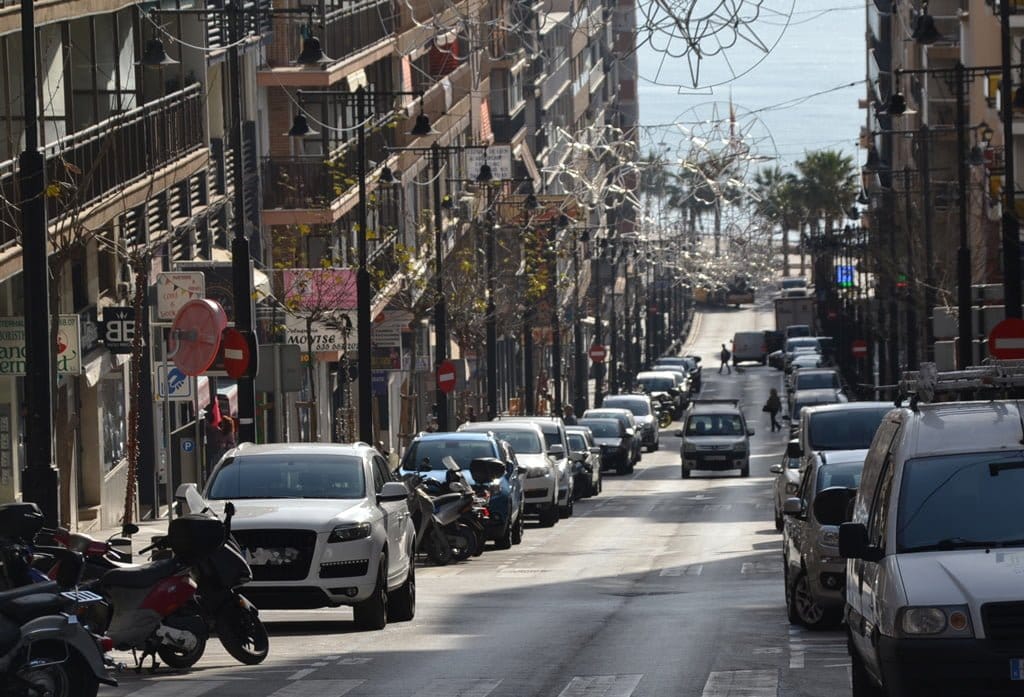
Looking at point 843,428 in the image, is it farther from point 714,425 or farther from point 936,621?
point 714,425

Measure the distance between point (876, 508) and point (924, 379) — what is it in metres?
1.89

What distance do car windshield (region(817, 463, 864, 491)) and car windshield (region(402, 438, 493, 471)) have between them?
1156 centimetres

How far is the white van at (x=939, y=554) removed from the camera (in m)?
11.4

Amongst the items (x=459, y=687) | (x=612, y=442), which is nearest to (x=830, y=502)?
(x=459, y=687)

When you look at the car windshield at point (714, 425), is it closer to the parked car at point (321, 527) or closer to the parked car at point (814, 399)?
the parked car at point (814, 399)

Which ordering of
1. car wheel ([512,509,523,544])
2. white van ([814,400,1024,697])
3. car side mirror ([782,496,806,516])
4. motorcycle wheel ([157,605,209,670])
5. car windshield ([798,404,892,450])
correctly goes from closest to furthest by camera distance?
white van ([814,400,1024,697]), motorcycle wheel ([157,605,209,670]), car side mirror ([782,496,806,516]), car windshield ([798,404,892,450]), car wheel ([512,509,523,544])

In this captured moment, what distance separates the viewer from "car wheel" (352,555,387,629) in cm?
1980

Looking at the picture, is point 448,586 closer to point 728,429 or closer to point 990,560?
point 990,560

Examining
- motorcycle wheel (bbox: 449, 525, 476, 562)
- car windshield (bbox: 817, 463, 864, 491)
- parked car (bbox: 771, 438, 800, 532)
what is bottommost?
motorcycle wheel (bbox: 449, 525, 476, 562)

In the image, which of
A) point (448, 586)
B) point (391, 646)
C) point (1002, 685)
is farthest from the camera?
point (448, 586)

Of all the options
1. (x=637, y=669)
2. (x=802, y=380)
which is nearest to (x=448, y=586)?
(x=637, y=669)

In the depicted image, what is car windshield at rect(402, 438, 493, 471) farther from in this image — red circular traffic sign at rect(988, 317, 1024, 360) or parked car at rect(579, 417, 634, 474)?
parked car at rect(579, 417, 634, 474)

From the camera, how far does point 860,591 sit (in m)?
13.3

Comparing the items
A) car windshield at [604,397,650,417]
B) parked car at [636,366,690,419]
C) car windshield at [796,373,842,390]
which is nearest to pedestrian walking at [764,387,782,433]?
car windshield at [796,373,842,390]
